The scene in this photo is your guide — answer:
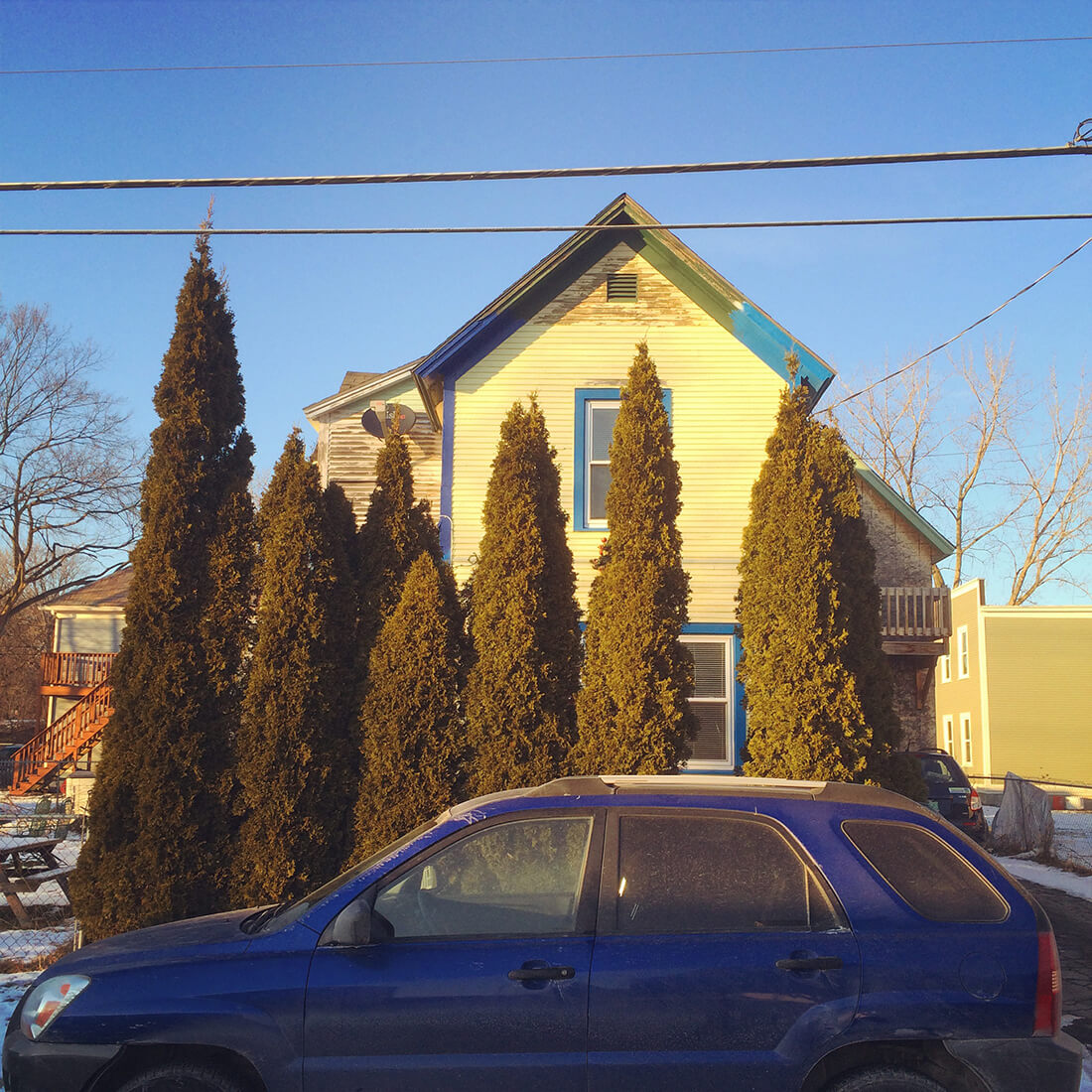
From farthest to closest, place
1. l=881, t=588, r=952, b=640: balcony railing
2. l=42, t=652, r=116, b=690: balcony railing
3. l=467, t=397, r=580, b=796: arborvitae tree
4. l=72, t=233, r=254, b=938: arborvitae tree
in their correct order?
l=42, t=652, r=116, b=690: balcony railing
l=881, t=588, r=952, b=640: balcony railing
l=467, t=397, r=580, b=796: arborvitae tree
l=72, t=233, r=254, b=938: arborvitae tree

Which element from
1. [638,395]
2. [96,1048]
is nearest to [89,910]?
[96,1048]

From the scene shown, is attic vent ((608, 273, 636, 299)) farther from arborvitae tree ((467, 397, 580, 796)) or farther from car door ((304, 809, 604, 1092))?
car door ((304, 809, 604, 1092))

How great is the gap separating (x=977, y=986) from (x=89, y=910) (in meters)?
6.12

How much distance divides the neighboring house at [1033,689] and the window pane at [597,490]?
77.4ft

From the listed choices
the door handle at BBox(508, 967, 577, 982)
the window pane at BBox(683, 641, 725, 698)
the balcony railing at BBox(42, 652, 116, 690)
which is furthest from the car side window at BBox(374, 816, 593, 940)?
the balcony railing at BBox(42, 652, 116, 690)

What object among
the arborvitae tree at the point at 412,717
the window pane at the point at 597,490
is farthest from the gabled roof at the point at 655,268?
the arborvitae tree at the point at 412,717

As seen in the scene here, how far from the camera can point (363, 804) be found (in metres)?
7.58

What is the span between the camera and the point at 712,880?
3.93 meters

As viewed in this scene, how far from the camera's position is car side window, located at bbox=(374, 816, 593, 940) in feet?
12.7

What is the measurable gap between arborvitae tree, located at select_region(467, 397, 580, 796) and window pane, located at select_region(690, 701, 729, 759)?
12.5 feet

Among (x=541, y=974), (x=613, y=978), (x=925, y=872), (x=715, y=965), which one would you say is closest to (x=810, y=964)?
(x=715, y=965)

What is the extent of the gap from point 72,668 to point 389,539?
83.0ft

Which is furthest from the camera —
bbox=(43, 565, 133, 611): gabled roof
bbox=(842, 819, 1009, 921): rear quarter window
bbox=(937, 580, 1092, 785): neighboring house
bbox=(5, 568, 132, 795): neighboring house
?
bbox=(43, 565, 133, 611): gabled roof

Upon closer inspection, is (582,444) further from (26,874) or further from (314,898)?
(314,898)
